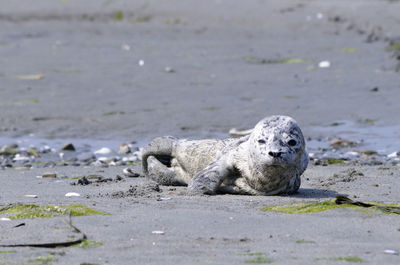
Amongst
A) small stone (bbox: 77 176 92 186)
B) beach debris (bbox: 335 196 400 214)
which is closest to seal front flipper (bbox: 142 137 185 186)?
small stone (bbox: 77 176 92 186)

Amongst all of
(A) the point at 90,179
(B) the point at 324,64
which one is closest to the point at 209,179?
(A) the point at 90,179

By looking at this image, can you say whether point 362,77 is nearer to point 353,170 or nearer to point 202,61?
point 202,61

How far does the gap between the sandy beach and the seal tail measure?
0.30 m

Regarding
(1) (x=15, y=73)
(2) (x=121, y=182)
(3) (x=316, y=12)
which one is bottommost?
(2) (x=121, y=182)

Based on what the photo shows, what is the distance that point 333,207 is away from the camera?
579 cm

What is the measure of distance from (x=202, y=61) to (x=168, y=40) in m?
2.51

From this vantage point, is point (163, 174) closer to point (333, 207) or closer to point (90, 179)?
point (90, 179)

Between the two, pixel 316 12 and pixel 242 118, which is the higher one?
pixel 316 12

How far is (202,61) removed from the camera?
52.2 feet

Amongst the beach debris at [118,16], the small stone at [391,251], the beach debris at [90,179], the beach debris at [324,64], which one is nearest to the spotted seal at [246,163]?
the beach debris at [90,179]

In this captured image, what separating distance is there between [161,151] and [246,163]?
4.04 ft

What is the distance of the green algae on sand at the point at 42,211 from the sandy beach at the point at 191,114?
8cm

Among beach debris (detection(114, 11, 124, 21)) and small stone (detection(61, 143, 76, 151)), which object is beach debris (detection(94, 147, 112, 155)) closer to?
small stone (detection(61, 143, 76, 151))

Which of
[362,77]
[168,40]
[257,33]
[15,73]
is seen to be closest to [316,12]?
[257,33]
